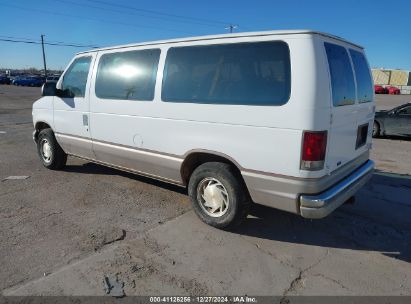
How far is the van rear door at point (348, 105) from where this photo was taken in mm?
3643

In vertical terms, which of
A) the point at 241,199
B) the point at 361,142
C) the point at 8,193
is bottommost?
the point at 8,193

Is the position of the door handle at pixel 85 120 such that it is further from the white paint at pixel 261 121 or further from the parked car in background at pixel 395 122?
the parked car in background at pixel 395 122

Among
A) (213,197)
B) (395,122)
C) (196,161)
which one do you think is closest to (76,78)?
(196,161)

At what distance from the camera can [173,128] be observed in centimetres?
448

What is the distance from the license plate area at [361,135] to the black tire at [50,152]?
4948mm

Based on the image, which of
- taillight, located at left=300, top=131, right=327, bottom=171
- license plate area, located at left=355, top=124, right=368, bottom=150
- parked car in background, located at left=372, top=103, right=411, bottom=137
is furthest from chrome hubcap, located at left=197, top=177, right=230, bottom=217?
parked car in background, located at left=372, top=103, right=411, bottom=137

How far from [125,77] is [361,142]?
126 inches

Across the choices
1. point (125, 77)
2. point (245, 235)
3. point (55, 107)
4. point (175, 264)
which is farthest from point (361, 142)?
point (55, 107)

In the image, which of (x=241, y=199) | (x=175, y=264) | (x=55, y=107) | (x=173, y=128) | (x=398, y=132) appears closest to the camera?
(x=175, y=264)

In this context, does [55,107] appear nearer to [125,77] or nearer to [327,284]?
[125,77]

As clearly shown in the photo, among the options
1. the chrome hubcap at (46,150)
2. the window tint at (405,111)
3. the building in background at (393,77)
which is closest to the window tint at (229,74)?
the chrome hubcap at (46,150)

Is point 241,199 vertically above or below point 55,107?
below

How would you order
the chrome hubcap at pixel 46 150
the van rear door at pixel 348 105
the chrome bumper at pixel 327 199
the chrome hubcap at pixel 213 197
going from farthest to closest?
the chrome hubcap at pixel 46 150 → the chrome hubcap at pixel 213 197 → the van rear door at pixel 348 105 → the chrome bumper at pixel 327 199

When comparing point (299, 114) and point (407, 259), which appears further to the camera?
point (407, 259)
